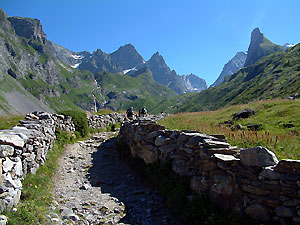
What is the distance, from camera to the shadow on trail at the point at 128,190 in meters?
6.86

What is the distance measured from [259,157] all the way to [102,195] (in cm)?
611

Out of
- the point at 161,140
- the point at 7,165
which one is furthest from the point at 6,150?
the point at 161,140

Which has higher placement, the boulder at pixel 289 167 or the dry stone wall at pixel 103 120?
the dry stone wall at pixel 103 120

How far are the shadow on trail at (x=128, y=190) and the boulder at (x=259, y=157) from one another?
9.37 ft

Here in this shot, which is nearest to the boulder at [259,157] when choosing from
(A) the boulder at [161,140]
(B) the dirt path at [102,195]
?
(B) the dirt path at [102,195]

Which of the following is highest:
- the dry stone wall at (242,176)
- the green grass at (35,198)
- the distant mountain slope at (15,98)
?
the distant mountain slope at (15,98)

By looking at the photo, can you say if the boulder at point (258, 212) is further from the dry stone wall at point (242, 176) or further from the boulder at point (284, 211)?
the boulder at point (284, 211)

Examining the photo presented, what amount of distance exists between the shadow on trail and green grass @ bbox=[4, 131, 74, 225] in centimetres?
209

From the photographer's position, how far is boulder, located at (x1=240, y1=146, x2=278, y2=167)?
5.36 metres

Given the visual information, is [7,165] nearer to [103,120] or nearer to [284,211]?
[284,211]

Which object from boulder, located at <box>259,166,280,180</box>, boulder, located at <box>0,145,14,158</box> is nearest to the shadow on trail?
boulder, located at <box>259,166,280,180</box>

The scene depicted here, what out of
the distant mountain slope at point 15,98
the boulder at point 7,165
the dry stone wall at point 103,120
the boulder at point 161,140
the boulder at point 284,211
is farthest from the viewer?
the distant mountain slope at point 15,98

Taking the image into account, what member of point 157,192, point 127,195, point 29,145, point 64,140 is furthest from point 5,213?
point 64,140

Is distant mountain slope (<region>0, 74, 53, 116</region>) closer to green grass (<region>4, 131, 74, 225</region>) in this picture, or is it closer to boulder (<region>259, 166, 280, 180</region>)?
green grass (<region>4, 131, 74, 225</region>)
